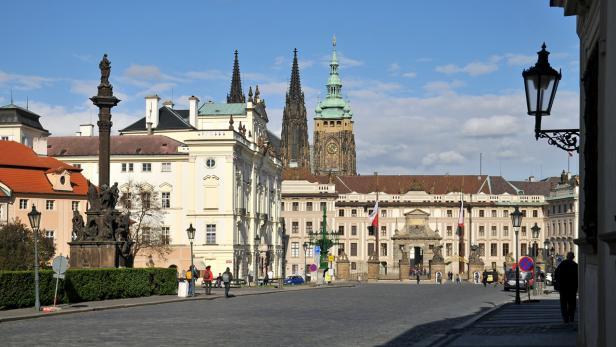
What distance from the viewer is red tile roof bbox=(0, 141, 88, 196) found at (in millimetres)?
76250

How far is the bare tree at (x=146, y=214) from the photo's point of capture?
3327 inches

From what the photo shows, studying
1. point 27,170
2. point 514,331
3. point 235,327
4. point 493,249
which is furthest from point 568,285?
point 493,249

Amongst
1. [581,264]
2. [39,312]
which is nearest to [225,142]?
[39,312]

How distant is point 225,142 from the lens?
87062mm

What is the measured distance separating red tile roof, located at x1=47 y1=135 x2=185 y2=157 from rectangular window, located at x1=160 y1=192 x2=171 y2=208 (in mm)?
3589

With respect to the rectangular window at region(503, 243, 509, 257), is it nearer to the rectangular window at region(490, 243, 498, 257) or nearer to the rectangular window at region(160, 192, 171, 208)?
the rectangular window at region(490, 243, 498, 257)

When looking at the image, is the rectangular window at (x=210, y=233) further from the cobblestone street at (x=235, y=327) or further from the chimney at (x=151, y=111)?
the cobblestone street at (x=235, y=327)

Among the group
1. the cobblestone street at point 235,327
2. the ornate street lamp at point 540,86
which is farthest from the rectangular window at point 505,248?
the ornate street lamp at point 540,86

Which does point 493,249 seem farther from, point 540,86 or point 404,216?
point 540,86

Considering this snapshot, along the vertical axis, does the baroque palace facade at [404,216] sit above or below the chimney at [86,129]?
below

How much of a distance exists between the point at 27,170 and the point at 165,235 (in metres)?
15.3

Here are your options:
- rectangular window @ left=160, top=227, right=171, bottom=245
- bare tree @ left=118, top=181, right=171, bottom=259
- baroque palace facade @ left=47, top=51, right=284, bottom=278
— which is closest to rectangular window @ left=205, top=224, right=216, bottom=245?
baroque palace facade @ left=47, top=51, right=284, bottom=278

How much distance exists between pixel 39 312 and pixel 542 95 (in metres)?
21.4

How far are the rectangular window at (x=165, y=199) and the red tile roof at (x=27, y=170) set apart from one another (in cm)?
909
